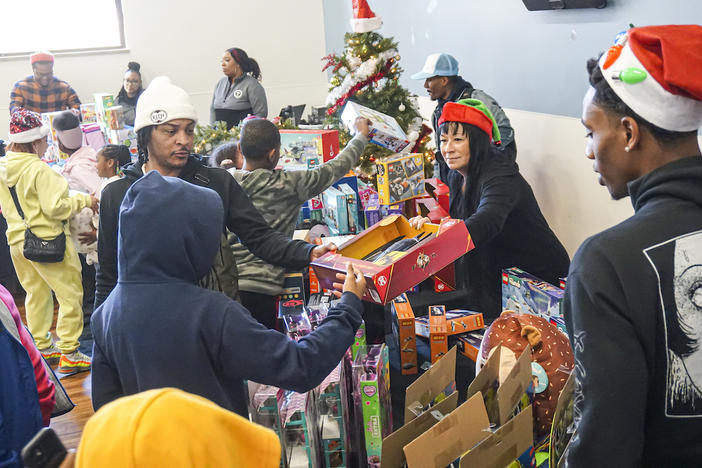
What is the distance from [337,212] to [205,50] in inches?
283

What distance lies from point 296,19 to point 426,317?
7997 mm

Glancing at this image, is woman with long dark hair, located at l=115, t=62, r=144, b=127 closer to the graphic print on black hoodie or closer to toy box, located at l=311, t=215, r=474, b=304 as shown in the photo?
toy box, located at l=311, t=215, r=474, b=304

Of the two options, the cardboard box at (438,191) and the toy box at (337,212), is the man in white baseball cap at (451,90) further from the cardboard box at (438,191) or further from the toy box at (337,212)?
the toy box at (337,212)

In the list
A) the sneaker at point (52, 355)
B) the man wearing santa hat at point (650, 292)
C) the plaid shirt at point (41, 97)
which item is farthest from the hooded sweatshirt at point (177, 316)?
the plaid shirt at point (41, 97)

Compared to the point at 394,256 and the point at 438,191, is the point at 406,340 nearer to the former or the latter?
the point at 394,256

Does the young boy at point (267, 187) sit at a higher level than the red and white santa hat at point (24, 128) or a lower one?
lower

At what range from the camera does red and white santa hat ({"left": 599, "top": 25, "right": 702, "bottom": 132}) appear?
1.12 meters

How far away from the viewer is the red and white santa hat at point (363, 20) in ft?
14.5

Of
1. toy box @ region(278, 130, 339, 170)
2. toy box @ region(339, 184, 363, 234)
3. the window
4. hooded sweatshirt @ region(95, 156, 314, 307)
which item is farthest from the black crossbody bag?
the window

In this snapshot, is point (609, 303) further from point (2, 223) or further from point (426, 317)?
point (2, 223)

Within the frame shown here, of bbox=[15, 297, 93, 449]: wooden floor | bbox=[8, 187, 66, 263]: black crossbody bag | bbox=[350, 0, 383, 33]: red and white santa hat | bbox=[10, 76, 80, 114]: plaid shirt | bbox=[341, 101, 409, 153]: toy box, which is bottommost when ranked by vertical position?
bbox=[15, 297, 93, 449]: wooden floor

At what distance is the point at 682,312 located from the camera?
A: 111 cm

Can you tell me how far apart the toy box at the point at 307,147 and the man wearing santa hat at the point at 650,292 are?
2.91 metres

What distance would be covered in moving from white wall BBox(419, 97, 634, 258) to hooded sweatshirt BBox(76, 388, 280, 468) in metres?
3.37
